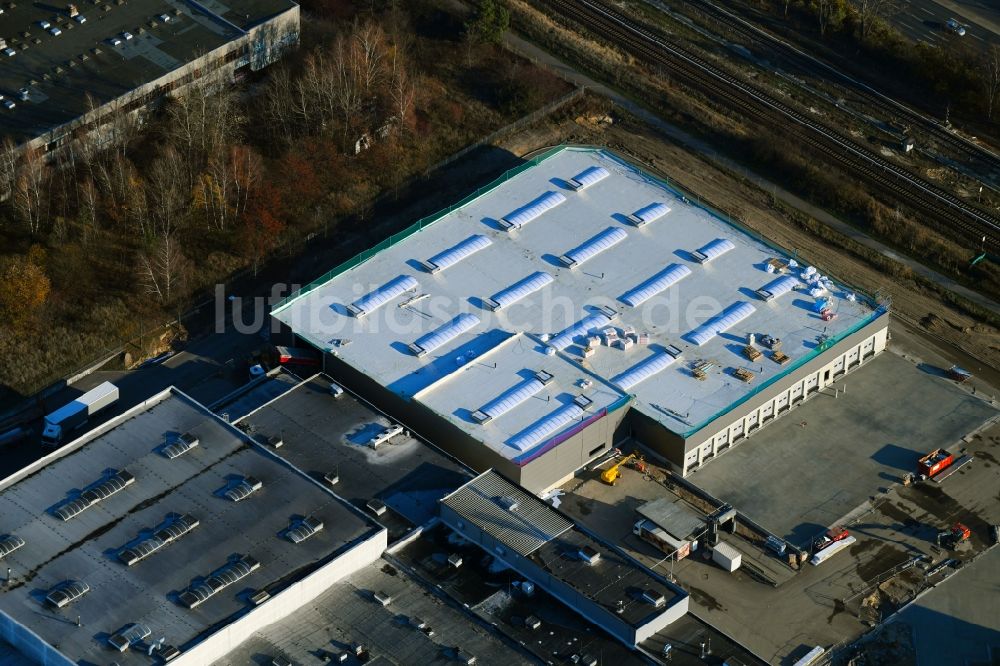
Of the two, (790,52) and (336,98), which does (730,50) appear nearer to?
(790,52)

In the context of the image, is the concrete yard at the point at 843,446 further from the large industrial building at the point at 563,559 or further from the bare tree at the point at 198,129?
the bare tree at the point at 198,129

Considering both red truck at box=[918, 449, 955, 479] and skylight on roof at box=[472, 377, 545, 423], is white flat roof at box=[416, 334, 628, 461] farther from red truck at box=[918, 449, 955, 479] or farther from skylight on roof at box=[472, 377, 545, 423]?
red truck at box=[918, 449, 955, 479]

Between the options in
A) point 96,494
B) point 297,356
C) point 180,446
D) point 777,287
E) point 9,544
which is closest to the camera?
point 9,544

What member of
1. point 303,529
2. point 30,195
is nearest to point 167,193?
point 30,195

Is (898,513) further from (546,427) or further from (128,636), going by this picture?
(128,636)

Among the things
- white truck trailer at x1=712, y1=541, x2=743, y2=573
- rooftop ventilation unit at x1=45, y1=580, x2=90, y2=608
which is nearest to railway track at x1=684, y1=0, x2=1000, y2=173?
white truck trailer at x1=712, y1=541, x2=743, y2=573

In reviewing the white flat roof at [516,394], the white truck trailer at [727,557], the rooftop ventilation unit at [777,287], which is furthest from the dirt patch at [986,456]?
the white flat roof at [516,394]
